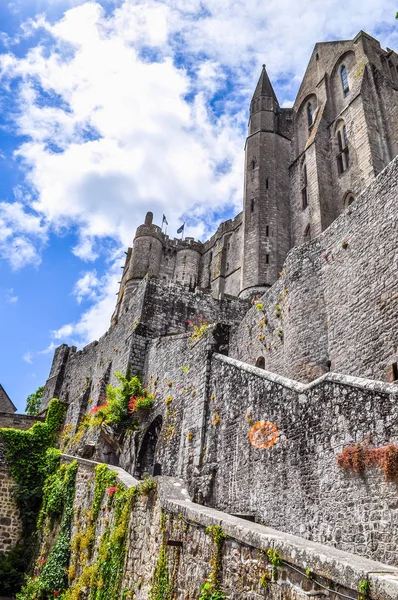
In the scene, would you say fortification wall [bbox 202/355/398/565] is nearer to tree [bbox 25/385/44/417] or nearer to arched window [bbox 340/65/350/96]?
arched window [bbox 340/65/350/96]

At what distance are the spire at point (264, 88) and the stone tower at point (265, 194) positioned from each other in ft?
0.30

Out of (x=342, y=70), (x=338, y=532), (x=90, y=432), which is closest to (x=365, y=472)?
(x=338, y=532)

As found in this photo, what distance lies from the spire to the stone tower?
93 millimetres

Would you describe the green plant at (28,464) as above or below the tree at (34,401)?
below

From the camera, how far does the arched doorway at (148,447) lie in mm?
13695

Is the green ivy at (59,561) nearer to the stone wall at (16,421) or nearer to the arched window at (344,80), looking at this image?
the stone wall at (16,421)

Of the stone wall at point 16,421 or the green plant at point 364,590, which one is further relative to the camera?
the stone wall at point 16,421

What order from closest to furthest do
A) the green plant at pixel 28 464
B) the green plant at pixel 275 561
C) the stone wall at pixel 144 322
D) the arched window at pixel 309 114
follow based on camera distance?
the green plant at pixel 275 561, the green plant at pixel 28 464, the stone wall at pixel 144 322, the arched window at pixel 309 114

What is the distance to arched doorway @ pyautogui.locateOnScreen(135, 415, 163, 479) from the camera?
539 inches

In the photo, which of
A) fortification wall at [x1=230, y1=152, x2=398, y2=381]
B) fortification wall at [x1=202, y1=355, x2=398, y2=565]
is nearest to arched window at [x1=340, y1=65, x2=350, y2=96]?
fortification wall at [x1=230, y1=152, x2=398, y2=381]

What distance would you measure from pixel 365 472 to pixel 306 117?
2960cm

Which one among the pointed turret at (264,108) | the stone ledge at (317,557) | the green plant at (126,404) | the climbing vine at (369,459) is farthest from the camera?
the pointed turret at (264,108)

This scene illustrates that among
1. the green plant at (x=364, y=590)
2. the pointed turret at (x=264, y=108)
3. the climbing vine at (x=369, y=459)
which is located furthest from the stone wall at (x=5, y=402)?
the green plant at (x=364, y=590)

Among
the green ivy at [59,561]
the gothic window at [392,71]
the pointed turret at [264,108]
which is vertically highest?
the pointed turret at [264,108]
